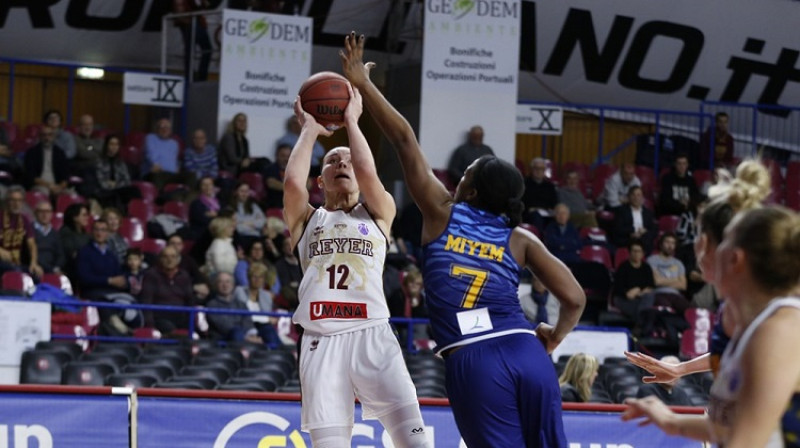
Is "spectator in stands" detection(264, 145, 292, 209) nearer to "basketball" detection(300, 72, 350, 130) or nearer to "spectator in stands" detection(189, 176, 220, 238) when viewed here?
"spectator in stands" detection(189, 176, 220, 238)

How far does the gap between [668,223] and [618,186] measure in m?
0.93

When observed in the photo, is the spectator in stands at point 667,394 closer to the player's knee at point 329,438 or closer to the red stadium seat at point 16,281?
the player's knee at point 329,438

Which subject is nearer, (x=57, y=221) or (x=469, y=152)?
(x=57, y=221)

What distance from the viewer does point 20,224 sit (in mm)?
13250

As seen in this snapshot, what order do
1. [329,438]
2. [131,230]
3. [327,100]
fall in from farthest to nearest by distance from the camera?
[131,230], [327,100], [329,438]

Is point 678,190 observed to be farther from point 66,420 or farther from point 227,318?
point 66,420

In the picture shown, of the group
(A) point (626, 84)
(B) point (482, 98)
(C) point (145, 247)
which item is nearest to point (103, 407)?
(C) point (145, 247)

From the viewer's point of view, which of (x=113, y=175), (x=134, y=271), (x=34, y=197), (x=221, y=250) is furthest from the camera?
(x=113, y=175)

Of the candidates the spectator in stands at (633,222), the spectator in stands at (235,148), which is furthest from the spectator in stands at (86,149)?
the spectator in stands at (633,222)

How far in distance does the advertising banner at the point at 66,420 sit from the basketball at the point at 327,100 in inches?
84.0

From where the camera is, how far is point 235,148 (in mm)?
17172

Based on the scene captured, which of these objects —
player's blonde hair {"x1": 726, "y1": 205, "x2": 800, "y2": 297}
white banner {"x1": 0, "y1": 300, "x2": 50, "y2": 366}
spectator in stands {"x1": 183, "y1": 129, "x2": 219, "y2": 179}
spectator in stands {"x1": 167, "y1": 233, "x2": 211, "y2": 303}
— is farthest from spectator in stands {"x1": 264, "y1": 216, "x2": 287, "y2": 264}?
player's blonde hair {"x1": 726, "y1": 205, "x2": 800, "y2": 297}

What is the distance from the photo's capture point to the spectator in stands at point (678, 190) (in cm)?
1817

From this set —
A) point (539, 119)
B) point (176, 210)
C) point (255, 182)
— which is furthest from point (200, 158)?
point (539, 119)
